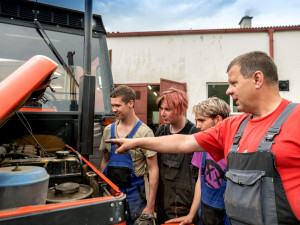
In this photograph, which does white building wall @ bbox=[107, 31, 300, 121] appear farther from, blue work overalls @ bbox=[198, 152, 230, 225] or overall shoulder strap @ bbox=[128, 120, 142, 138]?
blue work overalls @ bbox=[198, 152, 230, 225]

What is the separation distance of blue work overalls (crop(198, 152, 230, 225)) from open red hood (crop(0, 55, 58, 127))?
142 cm

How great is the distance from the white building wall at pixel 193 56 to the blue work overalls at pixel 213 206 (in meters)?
6.38

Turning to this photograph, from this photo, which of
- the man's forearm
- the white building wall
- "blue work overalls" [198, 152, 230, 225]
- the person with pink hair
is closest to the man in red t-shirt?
the man's forearm

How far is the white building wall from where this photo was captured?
316 inches

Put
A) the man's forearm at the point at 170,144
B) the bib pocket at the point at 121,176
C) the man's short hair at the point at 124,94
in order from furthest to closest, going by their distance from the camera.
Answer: the man's short hair at the point at 124,94, the bib pocket at the point at 121,176, the man's forearm at the point at 170,144

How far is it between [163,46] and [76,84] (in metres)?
6.27

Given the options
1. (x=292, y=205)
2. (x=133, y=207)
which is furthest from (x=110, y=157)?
(x=292, y=205)

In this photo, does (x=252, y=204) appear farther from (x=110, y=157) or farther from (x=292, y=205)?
(x=110, y=157)

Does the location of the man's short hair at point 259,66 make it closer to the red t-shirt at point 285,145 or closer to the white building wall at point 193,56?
the red t-shirt at point 285,145

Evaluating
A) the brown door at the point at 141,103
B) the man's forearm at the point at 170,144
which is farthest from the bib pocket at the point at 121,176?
the brown door at the point at 141,103

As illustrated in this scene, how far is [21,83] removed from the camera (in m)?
0.94

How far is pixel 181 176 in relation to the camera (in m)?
1.98

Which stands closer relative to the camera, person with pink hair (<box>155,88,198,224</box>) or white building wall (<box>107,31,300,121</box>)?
person with pink hair (<box>155,88,198,224</box>)

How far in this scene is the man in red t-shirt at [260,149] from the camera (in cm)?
101
